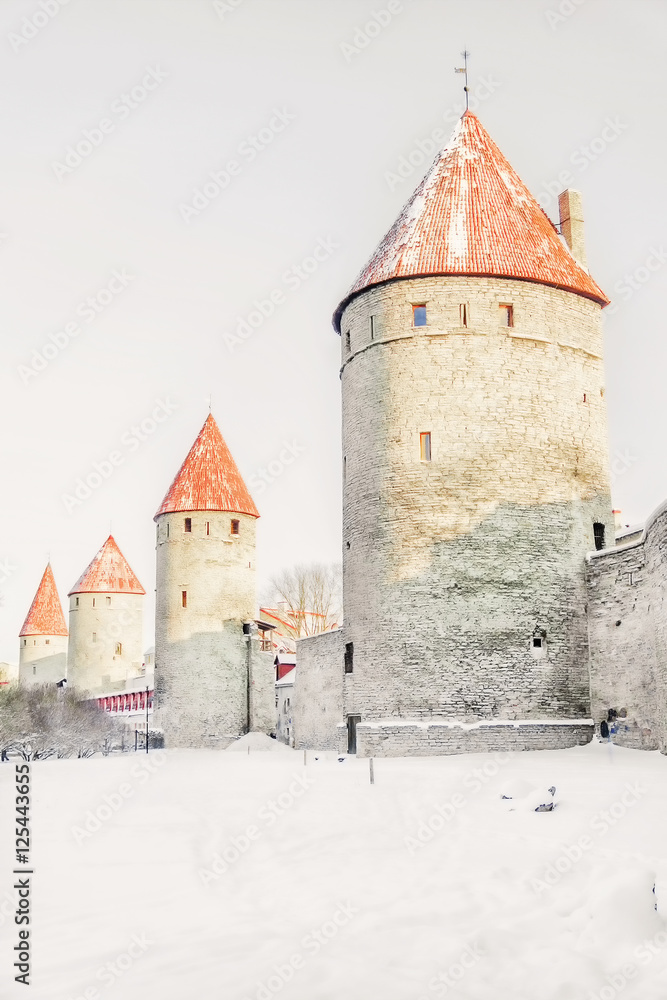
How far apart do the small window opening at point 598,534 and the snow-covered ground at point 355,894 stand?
25.4 ft

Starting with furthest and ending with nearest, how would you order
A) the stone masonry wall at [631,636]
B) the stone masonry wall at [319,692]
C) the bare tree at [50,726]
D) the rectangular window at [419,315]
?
1. the bare tree at [50,726]
2. the stone masonry wall at [319,692]
3. the rectangular window at [419,315]
4. the stone masonry wall at [631,636]

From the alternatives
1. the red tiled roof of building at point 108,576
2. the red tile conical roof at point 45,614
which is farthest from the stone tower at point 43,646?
the red tiled roof of building at point 108,576

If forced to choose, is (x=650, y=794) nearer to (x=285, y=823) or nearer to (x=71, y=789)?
(x=285, y=823)

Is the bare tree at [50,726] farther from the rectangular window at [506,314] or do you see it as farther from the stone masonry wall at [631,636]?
the rectangular window at [506,314]

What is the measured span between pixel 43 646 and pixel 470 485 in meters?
42.4

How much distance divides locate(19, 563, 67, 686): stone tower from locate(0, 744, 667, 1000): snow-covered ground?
1777 inches

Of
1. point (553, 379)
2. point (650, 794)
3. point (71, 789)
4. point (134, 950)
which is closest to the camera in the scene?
point (134, 950)

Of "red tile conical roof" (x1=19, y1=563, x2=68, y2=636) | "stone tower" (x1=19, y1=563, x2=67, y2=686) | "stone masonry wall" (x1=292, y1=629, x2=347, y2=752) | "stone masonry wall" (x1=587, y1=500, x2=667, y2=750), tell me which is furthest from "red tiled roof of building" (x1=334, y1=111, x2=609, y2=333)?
"red tile conical roof" (x1=19, y1=563, x2=68, y2=636)

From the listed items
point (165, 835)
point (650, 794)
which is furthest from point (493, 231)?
point (165, 835)

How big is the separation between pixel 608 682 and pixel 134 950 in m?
14.4

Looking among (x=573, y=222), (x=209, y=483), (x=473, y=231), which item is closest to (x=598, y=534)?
(x=473, y=231)

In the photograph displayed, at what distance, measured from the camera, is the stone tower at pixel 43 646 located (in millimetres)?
57094

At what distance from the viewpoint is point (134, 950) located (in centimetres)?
654

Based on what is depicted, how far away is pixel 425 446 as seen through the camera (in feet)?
67.6
